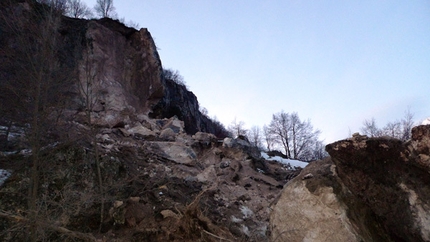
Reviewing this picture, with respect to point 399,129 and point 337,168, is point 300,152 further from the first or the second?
point 337,168

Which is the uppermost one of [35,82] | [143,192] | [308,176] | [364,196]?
[35,82]

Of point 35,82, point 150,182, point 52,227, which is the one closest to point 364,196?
point 52,227

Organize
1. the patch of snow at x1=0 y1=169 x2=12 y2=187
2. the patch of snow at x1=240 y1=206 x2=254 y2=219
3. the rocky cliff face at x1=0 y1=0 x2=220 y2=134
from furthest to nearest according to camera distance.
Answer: the rocky cliff face at x1=0 y1=0 x2=220 y2=134, the patch of snow at x1=240 y1=206 x2=254 y2=219, the patch of snow at x1=0 y1=169 x2=12 y2=187

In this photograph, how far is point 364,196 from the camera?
2.91 metres

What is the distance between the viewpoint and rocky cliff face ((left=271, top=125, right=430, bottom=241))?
2516mm

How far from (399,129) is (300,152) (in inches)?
373

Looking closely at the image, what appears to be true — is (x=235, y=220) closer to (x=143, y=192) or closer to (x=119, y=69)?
(x=143, y=192)

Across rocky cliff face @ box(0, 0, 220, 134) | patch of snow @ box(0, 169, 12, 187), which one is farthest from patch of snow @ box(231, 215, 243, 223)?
rocky cliff face @ box(0, 0, 220, 134)

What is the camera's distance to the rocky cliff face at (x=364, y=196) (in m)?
2.52

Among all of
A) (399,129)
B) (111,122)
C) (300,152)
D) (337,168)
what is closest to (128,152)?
(111,122)

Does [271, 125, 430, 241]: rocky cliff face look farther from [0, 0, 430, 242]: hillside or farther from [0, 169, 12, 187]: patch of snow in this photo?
[0, 169, 12, 187]: patch of snow

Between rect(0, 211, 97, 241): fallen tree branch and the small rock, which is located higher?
the small rock

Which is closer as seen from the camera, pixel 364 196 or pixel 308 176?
pixel 364 196

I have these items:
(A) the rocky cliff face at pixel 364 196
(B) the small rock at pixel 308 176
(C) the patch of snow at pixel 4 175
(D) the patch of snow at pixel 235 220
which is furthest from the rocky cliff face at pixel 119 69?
(A) the rocky cliff face at pixel 364 196
